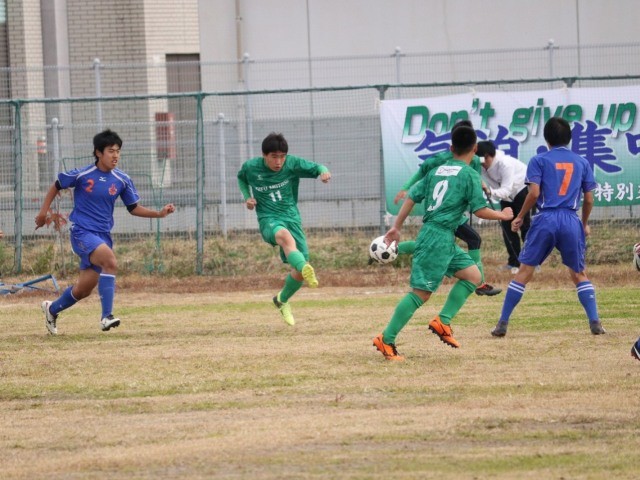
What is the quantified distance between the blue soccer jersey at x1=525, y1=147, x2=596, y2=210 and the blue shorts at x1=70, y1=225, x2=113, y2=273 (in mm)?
3937

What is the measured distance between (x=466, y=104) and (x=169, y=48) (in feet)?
60.9

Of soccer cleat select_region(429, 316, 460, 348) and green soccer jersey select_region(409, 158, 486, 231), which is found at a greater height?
green soccer jersey select_region(409, 158, 486, 231)

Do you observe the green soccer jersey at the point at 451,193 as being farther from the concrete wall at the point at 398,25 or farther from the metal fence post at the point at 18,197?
the concrete wall at the point at 398,25

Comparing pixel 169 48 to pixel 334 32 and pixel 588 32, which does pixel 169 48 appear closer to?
pixel 334 32

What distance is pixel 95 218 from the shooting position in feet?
37.6

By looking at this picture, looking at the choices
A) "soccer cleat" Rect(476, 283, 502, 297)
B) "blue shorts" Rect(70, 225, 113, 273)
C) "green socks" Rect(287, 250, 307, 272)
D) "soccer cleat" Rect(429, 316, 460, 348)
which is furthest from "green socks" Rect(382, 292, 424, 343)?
"soccer cleat" Rect(476, 283, 502, 297)

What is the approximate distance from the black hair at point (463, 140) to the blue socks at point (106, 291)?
11.8 ft

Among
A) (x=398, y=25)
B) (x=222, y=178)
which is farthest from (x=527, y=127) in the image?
(x=398, y=25)

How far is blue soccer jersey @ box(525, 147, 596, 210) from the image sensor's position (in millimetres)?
10359

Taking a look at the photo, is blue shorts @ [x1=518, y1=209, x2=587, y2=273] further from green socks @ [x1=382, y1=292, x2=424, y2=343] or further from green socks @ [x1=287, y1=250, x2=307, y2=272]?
green socks @ [x1=287, y1=250, x2=307, y2=272]

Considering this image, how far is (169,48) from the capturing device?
112 ft

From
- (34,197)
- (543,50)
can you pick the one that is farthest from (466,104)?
(34,197)

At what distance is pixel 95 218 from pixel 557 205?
13.8 feet

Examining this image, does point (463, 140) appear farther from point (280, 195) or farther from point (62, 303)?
point (62, 303)
